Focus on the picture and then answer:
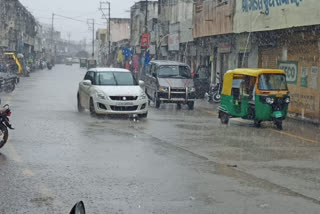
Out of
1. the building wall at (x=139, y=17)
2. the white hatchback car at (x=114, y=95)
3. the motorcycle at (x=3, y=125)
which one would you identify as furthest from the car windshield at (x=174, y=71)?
the building wall at (x=139, y=17)

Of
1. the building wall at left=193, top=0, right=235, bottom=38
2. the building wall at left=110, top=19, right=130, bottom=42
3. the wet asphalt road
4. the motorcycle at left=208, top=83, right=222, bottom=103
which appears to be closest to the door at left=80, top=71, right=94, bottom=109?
the wet asphalt road

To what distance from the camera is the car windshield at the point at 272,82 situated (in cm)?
1830

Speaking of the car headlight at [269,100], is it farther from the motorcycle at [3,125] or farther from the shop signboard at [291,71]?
the motorcycle at [3,125]

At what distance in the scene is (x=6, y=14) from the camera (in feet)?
259

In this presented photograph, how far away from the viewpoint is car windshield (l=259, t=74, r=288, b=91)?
60.0 ft

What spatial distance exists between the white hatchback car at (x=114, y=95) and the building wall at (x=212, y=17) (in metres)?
11.9

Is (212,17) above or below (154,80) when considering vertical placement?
above

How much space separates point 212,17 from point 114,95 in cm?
1748

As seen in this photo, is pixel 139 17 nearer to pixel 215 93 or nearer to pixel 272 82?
pixel 215 93

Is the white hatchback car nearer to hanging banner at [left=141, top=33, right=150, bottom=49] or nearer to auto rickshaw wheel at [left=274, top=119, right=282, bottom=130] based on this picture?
auto rickshaw wheel at [left=274, top=119, right=282, bottom=130]

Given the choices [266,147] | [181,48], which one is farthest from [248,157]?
[181,48]

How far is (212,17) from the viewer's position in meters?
35.8

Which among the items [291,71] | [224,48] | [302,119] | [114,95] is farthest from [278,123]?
[224,48]

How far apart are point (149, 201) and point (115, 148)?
5061mm
